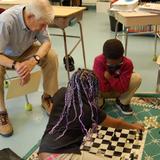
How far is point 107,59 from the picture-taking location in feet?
6.59

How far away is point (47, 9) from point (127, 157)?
39.5 inches

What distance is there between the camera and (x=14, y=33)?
Result: 2.02m

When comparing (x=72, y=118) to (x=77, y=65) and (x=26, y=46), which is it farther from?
(x=77, y=65)

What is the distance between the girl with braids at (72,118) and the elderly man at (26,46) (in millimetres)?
671

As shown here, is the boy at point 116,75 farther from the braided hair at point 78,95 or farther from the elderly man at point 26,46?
the braided hair at point 78,95

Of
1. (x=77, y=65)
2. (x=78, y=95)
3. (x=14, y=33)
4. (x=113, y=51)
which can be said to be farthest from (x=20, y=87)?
(x=77, y=65)

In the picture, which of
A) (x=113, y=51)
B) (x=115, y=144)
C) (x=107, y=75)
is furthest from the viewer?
(x=107, y=75)

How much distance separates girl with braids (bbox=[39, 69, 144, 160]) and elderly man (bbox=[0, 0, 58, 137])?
2.20ft

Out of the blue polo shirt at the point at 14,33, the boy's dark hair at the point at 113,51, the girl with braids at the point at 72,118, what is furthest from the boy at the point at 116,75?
the girl with braids at the point at 72,118

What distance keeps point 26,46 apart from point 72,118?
3.35 ft

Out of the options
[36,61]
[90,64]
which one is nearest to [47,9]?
[36,61]

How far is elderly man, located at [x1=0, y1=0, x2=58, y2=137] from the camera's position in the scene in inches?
74.7

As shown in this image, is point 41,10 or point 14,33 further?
point 14,33

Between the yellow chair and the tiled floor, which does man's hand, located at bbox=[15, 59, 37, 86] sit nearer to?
the yellow chair
